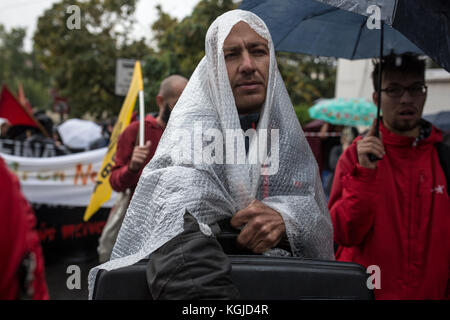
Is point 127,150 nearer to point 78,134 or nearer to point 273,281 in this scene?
point 273,281

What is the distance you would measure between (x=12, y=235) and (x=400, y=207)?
1.81 metres

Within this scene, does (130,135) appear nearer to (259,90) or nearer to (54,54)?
(259,90)

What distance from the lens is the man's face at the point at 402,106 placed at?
229cm

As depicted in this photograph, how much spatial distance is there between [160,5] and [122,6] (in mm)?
5055

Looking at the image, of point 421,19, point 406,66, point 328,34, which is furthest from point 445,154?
point 328,34

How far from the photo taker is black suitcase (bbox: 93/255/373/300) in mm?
1361

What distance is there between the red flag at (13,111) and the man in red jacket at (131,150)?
502 cm

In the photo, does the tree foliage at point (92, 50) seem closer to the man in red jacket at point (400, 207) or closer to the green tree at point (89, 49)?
the green tree at point (89, 49)

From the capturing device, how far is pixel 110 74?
49.7 feet

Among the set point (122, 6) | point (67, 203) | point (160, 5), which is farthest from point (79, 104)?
point (67, 203)

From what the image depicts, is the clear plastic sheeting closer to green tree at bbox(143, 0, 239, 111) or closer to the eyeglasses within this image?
the eyeglasses

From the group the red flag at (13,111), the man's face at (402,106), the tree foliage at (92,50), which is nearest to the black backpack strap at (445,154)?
the man's face at (402,106)

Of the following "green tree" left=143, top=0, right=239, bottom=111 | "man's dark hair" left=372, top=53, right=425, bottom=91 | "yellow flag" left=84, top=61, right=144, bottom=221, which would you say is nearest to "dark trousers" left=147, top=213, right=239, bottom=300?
"man's dark hair" left=372, top=53, right=425, bottom=91

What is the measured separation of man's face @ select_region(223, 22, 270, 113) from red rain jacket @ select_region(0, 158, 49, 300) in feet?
3.22
